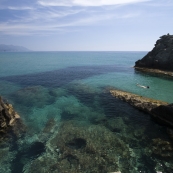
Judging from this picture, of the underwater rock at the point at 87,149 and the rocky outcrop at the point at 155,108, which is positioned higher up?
the rocky outcrop at the point at 155,108

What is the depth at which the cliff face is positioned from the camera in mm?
97062

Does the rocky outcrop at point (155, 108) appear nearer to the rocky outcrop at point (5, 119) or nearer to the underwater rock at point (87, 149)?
the underwater rock at point (87, 149)

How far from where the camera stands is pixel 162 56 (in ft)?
327

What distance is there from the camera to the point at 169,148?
27938mm

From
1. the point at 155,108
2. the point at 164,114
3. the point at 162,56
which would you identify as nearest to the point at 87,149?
the point at 164,114

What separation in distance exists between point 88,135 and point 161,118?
1816cm

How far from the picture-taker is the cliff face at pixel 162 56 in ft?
318

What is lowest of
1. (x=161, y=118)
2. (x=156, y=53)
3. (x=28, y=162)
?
(x=28, y=162)

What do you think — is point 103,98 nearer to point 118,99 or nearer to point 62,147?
point 118,99

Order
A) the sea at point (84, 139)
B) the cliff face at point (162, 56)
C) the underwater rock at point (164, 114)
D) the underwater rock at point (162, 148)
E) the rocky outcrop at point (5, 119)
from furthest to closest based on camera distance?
the cliff face at point (162, 56)
the underwater rock at point (164, 114)
the rocky outcrop at point (5, 119)
the underwater rock at point (162, 148)
the sea at point (84, 139)

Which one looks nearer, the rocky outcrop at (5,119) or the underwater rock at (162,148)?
the underwater rock at (162,148)

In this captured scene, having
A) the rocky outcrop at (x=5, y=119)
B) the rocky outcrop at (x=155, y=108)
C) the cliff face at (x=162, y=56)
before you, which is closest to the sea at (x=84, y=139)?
the rocky outcrop at (x=155, y=108)

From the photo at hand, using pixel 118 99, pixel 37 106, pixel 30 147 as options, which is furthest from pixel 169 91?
pixel 30 147

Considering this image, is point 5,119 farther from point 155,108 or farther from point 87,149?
point 155,108
